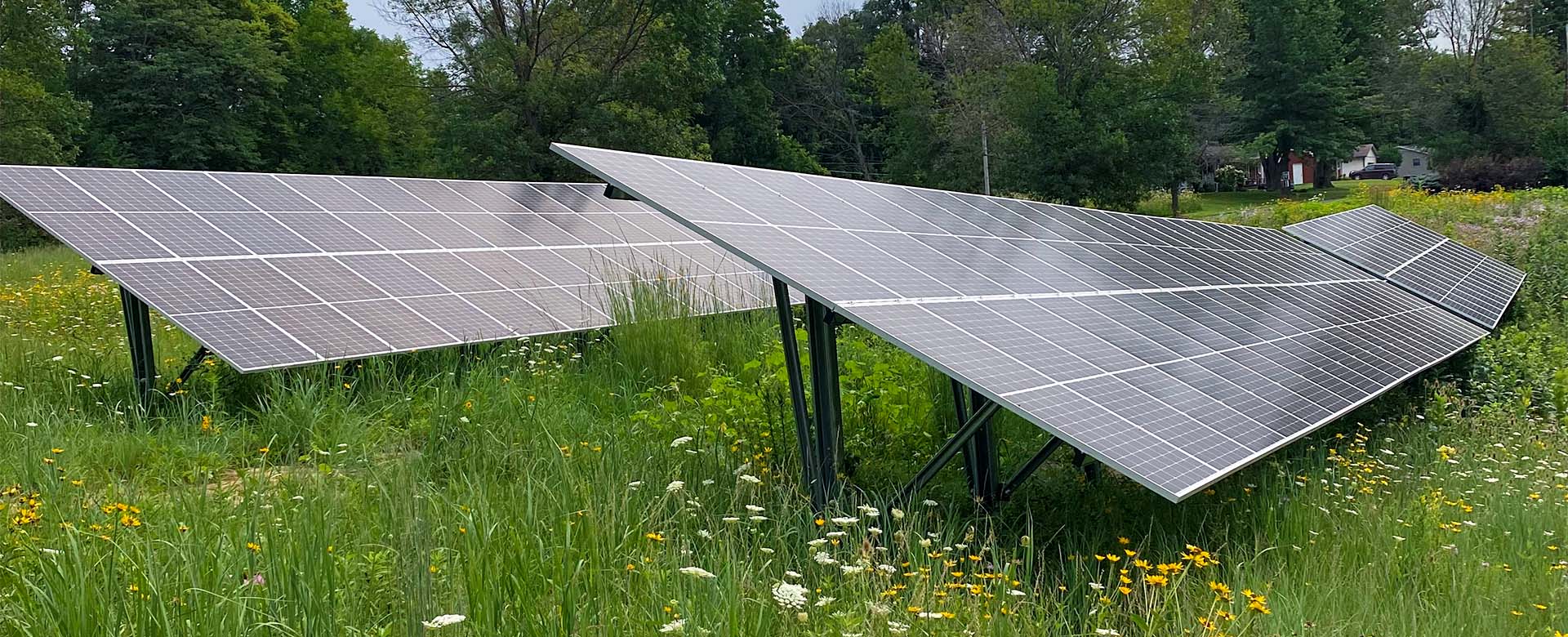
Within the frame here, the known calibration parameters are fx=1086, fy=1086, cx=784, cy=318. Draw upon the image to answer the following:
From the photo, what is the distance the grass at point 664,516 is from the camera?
3619 mm

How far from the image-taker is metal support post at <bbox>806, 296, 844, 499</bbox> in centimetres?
544

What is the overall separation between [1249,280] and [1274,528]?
4.78 m

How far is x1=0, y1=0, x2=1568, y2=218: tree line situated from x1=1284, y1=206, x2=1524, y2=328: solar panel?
66.5ft

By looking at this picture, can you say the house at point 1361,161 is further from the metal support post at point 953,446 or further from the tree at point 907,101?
the metal support post at point 953,446

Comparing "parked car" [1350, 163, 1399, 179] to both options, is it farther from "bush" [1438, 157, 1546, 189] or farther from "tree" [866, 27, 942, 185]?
"tree" [866, 27, 942, 185]

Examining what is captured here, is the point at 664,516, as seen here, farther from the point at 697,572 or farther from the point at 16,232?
the point at 16,232

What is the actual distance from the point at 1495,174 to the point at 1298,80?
14272 mm

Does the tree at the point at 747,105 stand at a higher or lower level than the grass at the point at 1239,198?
higher

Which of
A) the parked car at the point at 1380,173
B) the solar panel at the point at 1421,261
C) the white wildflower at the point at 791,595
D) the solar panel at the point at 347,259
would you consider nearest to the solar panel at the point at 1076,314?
the white wildflower at the point at 791,595

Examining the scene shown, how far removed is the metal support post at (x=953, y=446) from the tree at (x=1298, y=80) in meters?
61.2

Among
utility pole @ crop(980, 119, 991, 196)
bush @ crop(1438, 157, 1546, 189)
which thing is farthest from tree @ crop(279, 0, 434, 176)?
bush @ crop(1438, 157, 1546, 189)

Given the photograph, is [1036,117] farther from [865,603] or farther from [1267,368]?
[865,603]

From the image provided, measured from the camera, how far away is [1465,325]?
36.6 feet

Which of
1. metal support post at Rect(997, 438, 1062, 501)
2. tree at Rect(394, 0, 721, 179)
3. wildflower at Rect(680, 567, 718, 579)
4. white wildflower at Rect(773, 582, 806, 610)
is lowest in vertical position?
metal support post at Rect(997, 438, 1062, 501)
